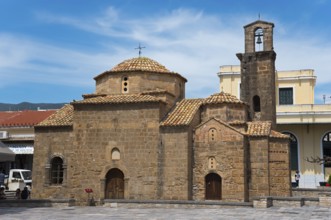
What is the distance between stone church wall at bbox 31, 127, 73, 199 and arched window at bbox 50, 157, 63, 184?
0.24 meters

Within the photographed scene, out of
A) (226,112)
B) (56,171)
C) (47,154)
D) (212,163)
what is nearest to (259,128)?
(226,112)

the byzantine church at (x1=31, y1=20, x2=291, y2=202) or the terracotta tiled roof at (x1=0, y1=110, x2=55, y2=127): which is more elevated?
the terracotta tiled roof at (x1=0, y1=110, x2=55, y2=127)

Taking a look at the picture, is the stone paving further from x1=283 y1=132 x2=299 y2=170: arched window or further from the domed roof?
x1=283 y1=132 x2=299 y2=170: arched window

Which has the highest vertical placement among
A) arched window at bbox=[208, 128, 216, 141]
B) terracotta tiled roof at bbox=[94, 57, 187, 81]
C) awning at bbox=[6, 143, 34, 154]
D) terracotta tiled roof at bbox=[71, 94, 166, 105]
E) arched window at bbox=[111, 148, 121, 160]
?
terracotta tiled roof at bbox=[94, 57, 187, 81]

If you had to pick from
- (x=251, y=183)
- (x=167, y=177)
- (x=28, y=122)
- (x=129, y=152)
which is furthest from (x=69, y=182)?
(x=28, y=122)

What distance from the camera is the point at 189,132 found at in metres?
18.6

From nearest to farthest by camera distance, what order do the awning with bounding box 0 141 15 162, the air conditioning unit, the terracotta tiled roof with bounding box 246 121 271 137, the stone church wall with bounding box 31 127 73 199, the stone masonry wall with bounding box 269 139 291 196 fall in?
1. the awning with bounding box 0 141 15 162
2. the stone masonry wall with bounding box 269 139 291 196
3. the terracotta tiled roof with bounding box 246 121 271 137
4. the stone church wall with bounding box 31 127 73 199
5. the air conditioning unit

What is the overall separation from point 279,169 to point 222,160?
8.51 feet

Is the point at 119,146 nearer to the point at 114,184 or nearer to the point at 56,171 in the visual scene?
the point at 114,184

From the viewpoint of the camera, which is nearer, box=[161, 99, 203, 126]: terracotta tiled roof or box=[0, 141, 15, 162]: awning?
box=[0, 141, 15, 162]: awning

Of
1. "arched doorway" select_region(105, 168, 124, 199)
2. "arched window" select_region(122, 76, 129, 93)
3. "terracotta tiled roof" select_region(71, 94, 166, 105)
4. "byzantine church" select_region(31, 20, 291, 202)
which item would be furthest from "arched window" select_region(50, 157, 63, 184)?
"arched window" select_region(122, 76, 129, 93)

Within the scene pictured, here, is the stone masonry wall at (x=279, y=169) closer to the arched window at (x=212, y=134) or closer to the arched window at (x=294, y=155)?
the arched window at (x=212, y=134)

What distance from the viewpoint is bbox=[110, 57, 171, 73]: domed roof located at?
68.6 feet

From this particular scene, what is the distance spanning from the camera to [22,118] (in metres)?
31.6
